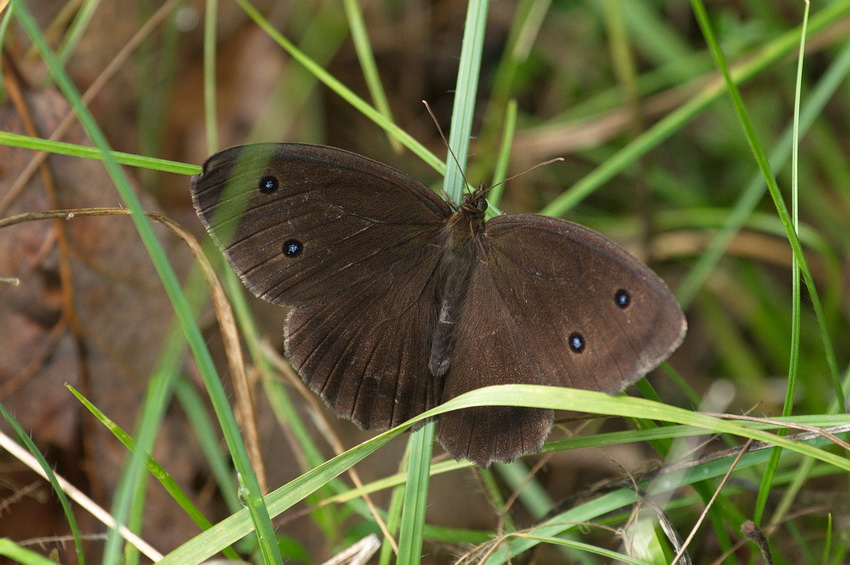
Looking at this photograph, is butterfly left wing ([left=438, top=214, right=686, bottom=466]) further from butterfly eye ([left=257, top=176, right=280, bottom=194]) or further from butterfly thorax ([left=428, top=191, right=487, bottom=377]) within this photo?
butterfly eye ([left=257, top=176, right=280, bottom=194])

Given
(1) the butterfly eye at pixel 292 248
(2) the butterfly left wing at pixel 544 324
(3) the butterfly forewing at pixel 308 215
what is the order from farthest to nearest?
(1) the butterfly eye at pixel 292 248, (3) the butterfly forewing at pixel 308 215, (2) the butterfly left wing at pixel 544 324

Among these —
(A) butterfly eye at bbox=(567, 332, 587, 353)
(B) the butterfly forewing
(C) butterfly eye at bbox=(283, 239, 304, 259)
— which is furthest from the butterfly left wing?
(C) butterfly eye at bbox=(283, 239, 304, 259)

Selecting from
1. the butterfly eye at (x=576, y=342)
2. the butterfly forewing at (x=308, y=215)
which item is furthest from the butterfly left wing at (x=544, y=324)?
the butterfly forewing at (x=308, y=215)

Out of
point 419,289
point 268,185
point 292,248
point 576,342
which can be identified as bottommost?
point 576,342

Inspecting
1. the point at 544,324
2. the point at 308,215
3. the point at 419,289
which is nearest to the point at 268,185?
the point at 308,215

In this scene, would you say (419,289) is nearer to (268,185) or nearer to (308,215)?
(308,215)

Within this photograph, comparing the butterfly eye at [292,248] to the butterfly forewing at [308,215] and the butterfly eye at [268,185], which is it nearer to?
the butterfly forewing at [308,215]

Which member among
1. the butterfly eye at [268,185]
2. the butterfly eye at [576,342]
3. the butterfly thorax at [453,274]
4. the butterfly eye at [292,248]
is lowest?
the butterfly eye at [576,342]

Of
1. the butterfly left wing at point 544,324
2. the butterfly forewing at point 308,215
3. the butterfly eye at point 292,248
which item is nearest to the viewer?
the butterfly left wing at point 544,324

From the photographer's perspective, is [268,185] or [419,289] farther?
[419,289]
